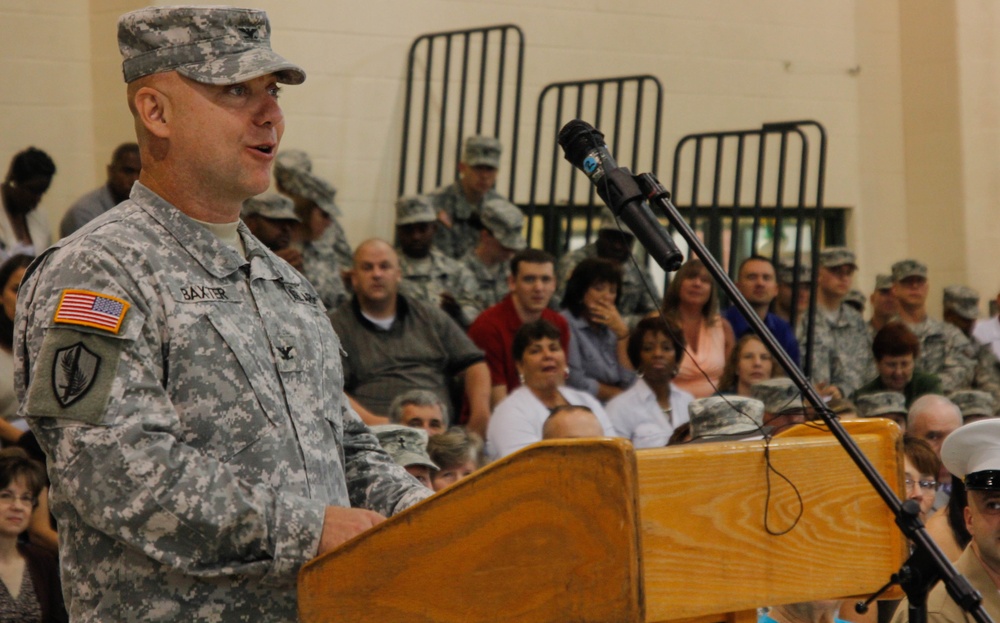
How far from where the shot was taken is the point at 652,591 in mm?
1543

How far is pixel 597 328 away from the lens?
6.02 meters

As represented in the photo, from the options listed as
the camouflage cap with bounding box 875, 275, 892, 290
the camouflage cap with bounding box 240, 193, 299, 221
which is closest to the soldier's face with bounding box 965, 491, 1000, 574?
the camouflage cap with bounding box 240, 193, 299, 221

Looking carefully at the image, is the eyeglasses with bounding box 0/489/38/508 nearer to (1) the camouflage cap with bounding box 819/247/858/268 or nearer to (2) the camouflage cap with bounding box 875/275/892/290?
(1) the camouflage cap with bounding box 819/247/858/268

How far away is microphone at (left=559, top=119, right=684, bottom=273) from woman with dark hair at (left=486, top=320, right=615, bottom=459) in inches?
118

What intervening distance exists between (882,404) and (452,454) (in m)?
2.28

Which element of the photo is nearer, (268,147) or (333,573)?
(333,573)

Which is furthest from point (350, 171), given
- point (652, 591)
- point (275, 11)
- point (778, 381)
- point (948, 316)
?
point (652, 591)

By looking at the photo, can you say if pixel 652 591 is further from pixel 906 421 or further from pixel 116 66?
pixel 116 66

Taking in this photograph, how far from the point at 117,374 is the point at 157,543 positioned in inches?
7.8

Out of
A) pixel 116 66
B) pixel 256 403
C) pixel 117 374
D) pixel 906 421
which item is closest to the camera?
pixel 117 374

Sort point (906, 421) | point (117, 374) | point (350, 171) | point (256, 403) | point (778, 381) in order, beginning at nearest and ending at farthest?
point (117, 374)
point (256, 403)
point (778, 381)
point (906, 421)
point (350, 171)


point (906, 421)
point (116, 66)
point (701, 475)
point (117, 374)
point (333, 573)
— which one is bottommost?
point (906, 421)

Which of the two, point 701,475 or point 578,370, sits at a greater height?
point 701,475

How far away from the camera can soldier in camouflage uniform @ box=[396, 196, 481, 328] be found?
19.9 ft
